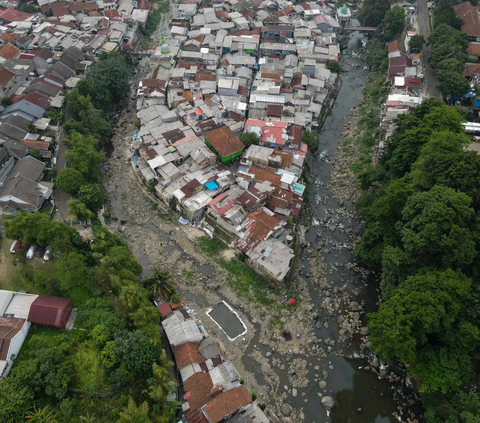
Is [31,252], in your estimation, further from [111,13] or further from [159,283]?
[111,13]

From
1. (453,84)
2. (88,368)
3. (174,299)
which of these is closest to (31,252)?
(88,368)

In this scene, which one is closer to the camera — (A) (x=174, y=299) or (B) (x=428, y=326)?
(B) (x=428, y=326)

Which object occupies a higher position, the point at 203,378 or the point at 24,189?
the point at 24,189

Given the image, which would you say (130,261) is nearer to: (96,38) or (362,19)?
(96,38)

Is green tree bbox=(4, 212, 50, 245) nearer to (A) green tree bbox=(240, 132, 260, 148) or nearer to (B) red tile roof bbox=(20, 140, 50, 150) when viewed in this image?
(B) red tile roof bbox=(20, 140, 50, 150)

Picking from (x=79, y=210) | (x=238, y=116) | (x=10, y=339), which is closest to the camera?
(x=10, y=339)

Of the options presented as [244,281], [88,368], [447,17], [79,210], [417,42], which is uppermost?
[447,17]

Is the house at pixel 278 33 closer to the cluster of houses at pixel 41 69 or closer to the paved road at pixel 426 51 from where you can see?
the paved road at pixel 426 51
